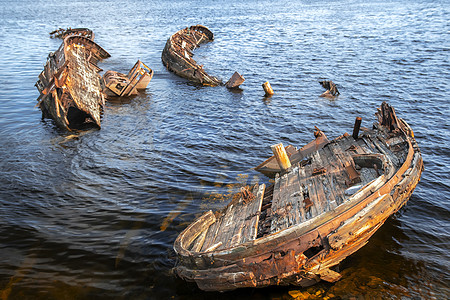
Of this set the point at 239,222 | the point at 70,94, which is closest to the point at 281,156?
the point at 239,222

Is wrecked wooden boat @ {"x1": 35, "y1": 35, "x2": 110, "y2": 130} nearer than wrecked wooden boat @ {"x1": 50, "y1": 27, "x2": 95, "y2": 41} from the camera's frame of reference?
Yes

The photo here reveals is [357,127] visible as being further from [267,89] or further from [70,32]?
[70,32]

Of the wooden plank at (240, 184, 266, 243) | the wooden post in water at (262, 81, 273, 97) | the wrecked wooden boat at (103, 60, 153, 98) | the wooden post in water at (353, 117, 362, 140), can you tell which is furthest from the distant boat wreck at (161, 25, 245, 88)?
the wooden plank at (240, 184, 266, 243)

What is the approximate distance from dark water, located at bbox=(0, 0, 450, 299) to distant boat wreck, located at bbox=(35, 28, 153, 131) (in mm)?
984

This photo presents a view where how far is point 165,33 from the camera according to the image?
51.5m

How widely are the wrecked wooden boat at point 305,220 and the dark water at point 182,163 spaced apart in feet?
3.46

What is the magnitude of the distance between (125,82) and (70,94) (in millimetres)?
7095

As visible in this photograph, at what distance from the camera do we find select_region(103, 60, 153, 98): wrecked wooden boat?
23.6 m

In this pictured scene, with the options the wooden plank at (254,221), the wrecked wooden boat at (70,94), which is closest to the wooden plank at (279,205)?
the wooden plank at (254,221)

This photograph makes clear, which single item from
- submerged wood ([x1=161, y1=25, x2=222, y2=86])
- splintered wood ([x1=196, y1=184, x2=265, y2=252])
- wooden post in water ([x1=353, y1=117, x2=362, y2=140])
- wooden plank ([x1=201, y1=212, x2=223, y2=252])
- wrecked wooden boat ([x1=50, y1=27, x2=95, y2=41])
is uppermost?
wooden post in water ([x1=353, y1=117, x2=362, y2=140])

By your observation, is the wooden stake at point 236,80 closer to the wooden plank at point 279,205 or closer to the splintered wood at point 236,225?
the wooden plank at point 279,205

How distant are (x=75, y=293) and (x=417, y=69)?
3004 cm

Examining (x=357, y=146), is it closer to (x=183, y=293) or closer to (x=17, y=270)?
(x=183, y=293)

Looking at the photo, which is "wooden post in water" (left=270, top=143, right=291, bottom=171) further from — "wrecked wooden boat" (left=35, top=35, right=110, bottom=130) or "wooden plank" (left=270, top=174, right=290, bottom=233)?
"wrecked wooden boat" (left=35, top=35, right=110, bottom=130)
